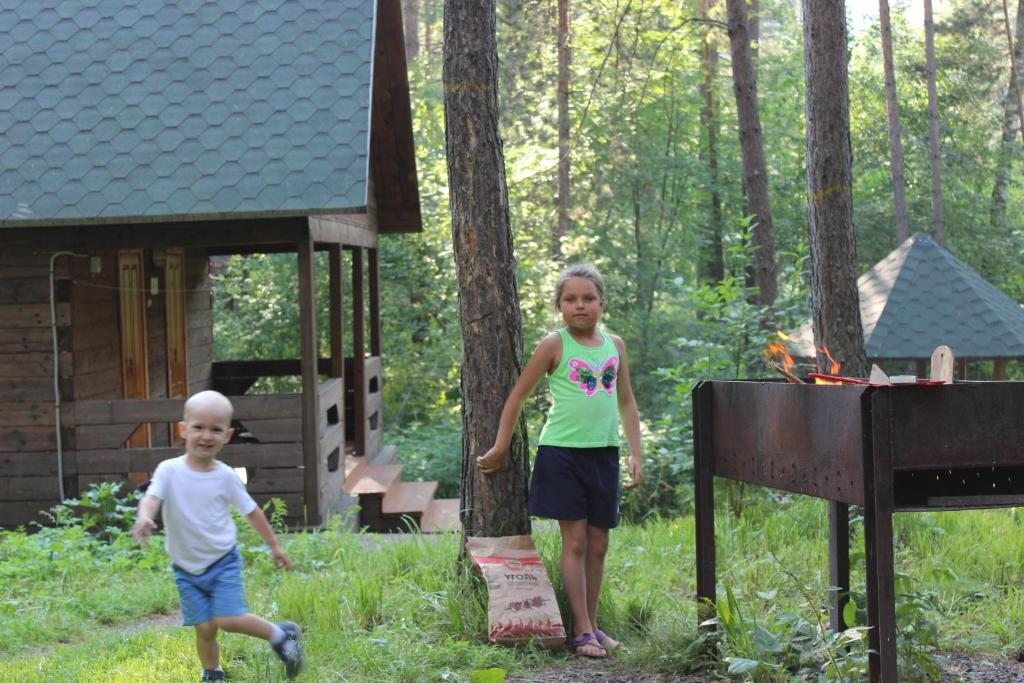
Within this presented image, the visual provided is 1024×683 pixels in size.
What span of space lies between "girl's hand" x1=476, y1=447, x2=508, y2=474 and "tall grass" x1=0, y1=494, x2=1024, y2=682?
53cm

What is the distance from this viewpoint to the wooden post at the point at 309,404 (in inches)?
384

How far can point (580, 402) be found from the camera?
5121 millimetres

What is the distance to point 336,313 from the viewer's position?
12.6 m

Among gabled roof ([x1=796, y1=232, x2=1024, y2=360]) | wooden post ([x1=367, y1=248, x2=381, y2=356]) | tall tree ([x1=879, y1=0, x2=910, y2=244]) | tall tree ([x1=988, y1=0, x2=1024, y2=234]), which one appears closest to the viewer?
gabled roof ([x1=796, y1=232, x2=1024, y2=360])

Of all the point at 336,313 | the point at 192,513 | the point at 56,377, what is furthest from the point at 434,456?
the point at 192,513

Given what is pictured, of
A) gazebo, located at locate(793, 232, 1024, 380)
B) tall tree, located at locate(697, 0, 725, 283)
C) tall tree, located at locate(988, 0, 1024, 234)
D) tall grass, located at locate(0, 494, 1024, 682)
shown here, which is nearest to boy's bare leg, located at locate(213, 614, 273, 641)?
tall grass, located at locate(0, 494, 1024, 682)

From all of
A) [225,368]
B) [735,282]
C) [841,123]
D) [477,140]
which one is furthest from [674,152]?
[477,140]

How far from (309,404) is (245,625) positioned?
5.35 m

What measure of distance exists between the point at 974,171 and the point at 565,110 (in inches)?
492

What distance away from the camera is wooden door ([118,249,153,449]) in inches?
455

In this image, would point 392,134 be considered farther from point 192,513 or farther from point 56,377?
point 192,513

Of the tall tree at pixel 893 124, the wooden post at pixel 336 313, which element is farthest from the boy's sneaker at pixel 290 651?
the tall tree at pixel 893 124

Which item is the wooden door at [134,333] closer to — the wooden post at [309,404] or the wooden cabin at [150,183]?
the wooden cabin at [150,183]

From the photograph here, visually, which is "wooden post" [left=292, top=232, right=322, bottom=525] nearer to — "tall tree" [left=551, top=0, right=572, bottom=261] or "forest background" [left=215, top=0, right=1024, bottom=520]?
"forest background" [left=215, top=0, right=1024, bottom=520]
